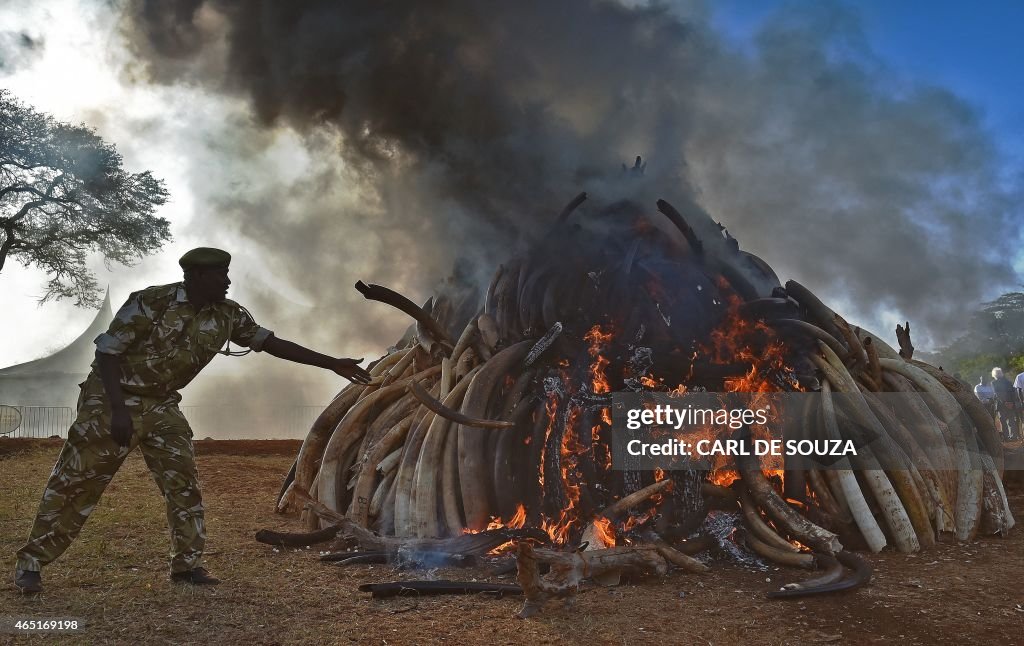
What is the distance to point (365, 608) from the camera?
14.2ft

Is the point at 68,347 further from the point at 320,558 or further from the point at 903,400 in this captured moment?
the point at 903,400

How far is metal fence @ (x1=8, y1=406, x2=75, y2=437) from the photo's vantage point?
75.9ft

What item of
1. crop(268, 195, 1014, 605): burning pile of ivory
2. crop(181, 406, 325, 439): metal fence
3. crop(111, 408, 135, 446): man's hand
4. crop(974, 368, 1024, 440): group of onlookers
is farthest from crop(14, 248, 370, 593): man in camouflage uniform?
crop(181, 406, 325, 439): metal fence

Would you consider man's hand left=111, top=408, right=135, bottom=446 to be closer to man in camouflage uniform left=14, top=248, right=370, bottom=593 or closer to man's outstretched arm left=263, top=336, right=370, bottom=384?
man in camouflage uniform left=14, top=248, right=370, bottom=593

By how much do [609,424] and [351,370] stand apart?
239 centimetres

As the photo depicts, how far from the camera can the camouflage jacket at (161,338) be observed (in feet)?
15.1

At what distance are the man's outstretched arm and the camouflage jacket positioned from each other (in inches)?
12.7

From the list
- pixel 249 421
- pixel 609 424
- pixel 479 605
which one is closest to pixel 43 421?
pixel 249 421

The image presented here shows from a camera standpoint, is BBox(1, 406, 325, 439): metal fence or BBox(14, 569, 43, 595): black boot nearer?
BBox(14, 569, 43, 595): black boot

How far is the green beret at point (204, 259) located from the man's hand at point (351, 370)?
100 centimetres

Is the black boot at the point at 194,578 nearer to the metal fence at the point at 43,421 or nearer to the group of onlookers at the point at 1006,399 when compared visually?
the group of onlookers at the point at 1006,399

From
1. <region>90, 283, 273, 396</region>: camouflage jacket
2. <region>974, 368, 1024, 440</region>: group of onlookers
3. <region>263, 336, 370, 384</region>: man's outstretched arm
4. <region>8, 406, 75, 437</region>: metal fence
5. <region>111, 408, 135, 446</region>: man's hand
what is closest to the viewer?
<region>111, 408, 135, 446</region>: man's hand

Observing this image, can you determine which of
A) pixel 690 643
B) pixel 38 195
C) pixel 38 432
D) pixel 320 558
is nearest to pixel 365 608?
pixel 320 558

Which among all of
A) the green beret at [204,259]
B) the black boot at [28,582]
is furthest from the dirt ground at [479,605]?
the green beret at [204,259]
